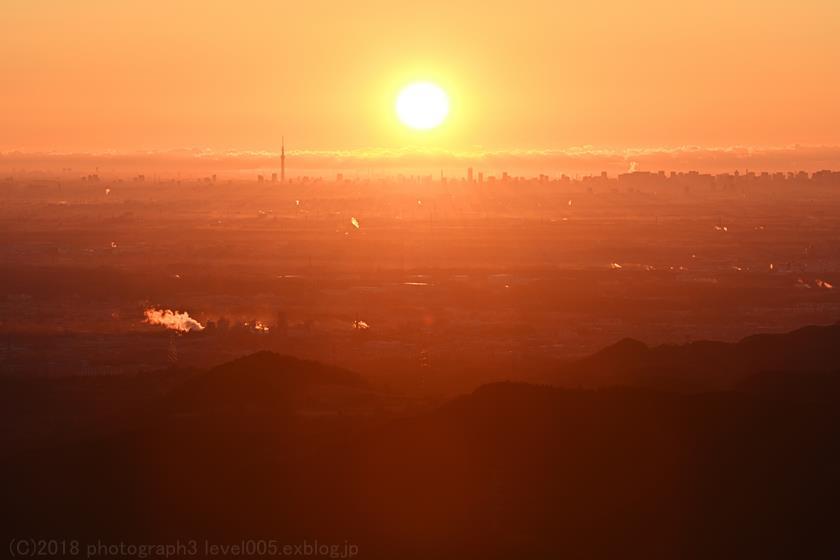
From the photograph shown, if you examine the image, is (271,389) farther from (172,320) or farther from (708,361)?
(172,320)

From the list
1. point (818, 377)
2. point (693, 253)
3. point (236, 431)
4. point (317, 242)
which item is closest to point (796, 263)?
point (693, 253)

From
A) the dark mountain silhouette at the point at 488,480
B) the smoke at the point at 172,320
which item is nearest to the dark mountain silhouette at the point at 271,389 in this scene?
the dark mountain silhouette at the point at 488,480

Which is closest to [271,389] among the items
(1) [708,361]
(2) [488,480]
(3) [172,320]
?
(2) [488,480]

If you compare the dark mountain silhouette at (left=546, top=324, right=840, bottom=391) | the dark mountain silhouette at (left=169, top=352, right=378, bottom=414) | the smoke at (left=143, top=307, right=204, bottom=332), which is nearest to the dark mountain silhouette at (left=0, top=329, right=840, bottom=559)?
the dark mountain silhouette at (left=169, top=352, right=378, bottom=414)

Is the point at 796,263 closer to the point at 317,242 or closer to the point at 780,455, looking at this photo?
the point at 317,242

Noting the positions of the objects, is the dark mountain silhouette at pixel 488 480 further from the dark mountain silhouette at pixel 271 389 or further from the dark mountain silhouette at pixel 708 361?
the dark mountain silhouette at pixel 708 361

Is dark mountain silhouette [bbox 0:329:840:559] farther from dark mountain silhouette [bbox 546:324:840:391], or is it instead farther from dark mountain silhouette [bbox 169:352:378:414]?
dark mountain silhouette [bbox 546:324:840:391]
